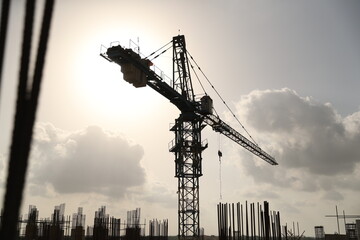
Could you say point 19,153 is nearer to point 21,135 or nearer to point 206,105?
point 21,135

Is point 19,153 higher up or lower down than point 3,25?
lower down

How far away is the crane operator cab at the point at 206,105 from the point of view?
47.7 meters

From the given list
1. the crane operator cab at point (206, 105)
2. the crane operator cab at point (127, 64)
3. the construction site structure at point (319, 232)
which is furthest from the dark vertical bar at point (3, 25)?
the construction site structure at point (319, 232)

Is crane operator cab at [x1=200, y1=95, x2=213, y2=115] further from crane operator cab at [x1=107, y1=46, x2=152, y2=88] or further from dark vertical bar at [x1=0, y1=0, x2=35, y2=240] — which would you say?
dark vertical bar at [x1=0, y1=0, x2=35, y2=240]

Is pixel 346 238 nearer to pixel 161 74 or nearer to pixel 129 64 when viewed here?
pixel 161 74

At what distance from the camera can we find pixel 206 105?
48.0 meters

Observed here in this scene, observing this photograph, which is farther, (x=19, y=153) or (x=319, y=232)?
(x=319, y=232)

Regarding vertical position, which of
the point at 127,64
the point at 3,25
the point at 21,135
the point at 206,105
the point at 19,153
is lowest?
the point at 19,153

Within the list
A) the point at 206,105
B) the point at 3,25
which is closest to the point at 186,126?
the point at 206,105

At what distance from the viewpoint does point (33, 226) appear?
3525cm

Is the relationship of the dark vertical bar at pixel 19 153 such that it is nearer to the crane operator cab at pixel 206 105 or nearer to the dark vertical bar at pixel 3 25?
the dark vertical bar at pixel 3 25

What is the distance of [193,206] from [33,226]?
19236mm

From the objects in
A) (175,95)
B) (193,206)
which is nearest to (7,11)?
(175,95)

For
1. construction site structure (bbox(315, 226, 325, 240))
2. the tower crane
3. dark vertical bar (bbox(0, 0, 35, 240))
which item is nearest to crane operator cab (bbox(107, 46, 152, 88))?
the tower crane
